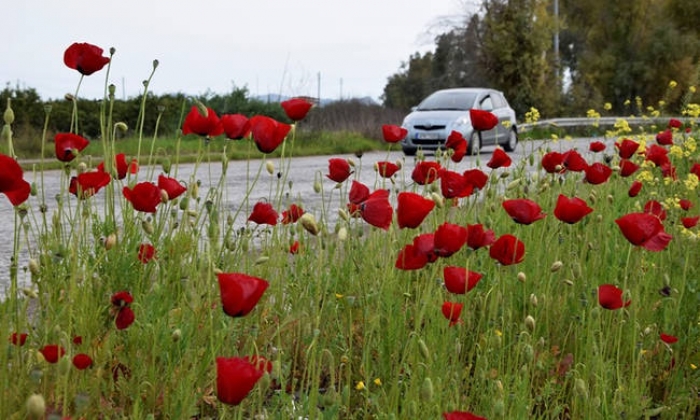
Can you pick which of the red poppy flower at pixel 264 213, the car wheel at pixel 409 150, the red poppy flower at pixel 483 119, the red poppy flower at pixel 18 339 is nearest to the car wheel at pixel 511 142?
the car wheel at pixel 409 150

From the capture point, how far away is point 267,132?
91.7 inches

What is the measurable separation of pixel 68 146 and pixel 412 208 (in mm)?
947

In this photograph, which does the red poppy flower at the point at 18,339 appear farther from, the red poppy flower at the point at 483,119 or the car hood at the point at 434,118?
the car hood at the point at 434,118

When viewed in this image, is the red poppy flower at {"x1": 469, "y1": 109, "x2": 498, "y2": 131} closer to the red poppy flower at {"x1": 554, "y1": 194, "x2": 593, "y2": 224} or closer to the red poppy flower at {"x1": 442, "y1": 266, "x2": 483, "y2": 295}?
the red poppy flower at {"x1": 554, "y1": 194, "x2": 593, "y2": 224}

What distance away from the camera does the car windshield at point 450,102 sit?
16.5 meters

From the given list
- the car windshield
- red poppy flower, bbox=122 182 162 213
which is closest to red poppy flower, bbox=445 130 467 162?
red poppy flower, bbox=122 182 162 213

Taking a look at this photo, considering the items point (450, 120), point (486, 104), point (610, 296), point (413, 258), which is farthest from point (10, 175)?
point (486, 104)

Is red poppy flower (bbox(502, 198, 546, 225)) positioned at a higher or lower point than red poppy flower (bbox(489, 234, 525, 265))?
higher

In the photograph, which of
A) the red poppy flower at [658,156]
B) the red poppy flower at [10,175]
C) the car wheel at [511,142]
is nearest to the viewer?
the red poppy flower at [10,175]

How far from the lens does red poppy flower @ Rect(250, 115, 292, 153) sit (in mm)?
2322

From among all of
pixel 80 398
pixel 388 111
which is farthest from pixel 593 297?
pixel 388 111

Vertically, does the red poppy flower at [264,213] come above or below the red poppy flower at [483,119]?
below

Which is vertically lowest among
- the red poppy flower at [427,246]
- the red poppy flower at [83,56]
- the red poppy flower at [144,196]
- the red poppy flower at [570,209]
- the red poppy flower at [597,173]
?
the red poppy flower at [427,246]

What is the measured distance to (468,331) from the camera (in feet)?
9.65
